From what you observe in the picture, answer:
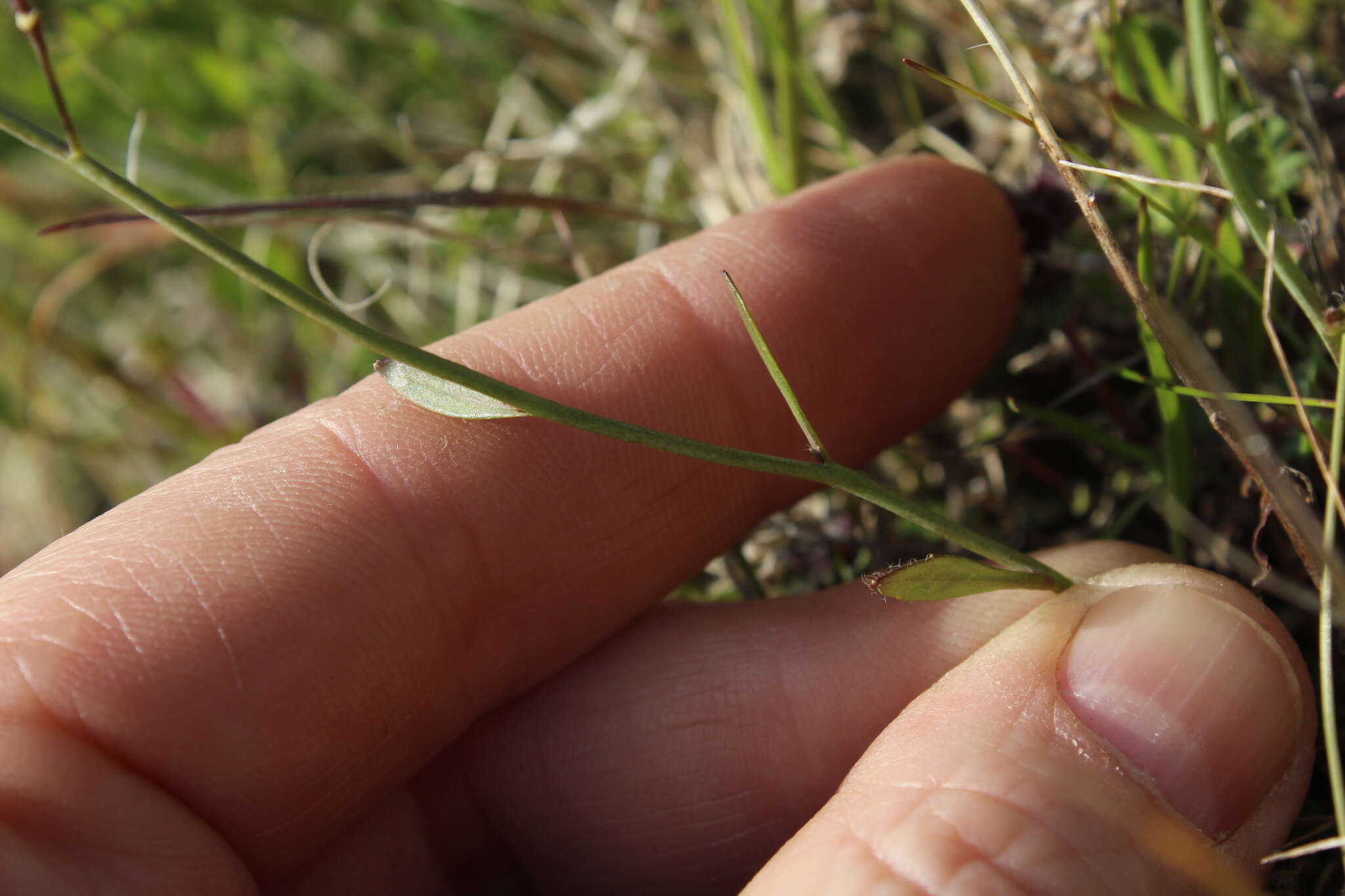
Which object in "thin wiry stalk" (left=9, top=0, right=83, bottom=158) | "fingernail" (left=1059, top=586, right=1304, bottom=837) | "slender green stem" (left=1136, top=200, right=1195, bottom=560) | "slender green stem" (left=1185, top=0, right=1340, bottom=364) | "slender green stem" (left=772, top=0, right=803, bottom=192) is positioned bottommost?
"fingernail" (left=1059, top=586, right=1304, bottom=837)

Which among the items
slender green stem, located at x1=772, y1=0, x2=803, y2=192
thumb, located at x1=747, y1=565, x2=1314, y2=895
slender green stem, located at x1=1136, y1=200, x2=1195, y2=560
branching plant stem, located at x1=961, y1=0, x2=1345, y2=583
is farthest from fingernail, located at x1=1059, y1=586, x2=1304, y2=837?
slender green stem, located at x1=772, y1=0, x2=803, y2=192

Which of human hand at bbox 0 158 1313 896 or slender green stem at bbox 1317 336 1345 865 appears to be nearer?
slender green stem at bbox 1317 336 1345 865

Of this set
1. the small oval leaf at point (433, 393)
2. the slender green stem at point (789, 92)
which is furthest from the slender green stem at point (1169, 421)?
the small oval leaf at point (433, 393)

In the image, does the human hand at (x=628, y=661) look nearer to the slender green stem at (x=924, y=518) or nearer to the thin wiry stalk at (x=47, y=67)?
the slender green stem at (x=924, y=518)

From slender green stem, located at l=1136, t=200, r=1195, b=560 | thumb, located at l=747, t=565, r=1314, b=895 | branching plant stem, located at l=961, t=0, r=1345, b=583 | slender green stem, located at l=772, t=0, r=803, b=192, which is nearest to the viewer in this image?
thumb, located at l=747, t=565, r=1314, b=895

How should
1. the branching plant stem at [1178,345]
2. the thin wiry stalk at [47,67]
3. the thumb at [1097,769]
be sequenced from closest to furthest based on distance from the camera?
the thin wiry stalk at [47,67], the thumb at [1097,769], the branching plant stem at [1178,345]

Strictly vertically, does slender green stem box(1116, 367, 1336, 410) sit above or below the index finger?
below

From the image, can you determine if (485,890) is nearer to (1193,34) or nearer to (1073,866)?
(1073,866)

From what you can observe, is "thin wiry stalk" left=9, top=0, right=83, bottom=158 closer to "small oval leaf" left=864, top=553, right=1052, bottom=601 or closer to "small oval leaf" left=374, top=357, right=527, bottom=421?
"small oval leaf" left=374, top=357, right=527, bottom=421
